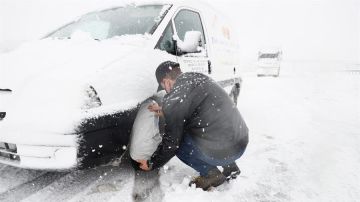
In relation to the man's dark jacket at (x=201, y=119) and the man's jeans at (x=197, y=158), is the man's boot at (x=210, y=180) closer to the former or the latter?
the man's jeans at (x=197, y=158)

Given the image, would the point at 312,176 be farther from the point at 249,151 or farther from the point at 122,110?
the point at 122,110

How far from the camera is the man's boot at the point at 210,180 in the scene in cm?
296

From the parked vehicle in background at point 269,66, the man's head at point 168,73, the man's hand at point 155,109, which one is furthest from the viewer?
the parked vehicle in background at point 269,66

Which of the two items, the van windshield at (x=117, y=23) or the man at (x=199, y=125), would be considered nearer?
the man at (x=199, y=125)

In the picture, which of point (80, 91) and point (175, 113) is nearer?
point (80, 91)

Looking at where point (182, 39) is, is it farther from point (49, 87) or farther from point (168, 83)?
point (49, 87)

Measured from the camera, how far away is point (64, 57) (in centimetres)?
295

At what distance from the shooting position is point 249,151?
4242 mm

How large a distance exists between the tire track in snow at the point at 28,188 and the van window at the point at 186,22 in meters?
2.10

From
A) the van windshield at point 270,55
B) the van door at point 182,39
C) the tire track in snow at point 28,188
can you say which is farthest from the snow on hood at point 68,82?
the van windshield at point 270,55

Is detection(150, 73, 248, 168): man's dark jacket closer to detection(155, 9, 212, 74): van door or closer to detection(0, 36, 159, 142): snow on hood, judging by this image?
detection(0, 36, 159, 142): snow on hood

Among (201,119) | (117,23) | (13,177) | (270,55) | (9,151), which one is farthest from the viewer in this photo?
(270,55)

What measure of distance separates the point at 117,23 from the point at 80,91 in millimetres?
1676

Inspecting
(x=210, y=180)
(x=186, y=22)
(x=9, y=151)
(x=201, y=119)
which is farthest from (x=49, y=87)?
(x=186, y=22)
